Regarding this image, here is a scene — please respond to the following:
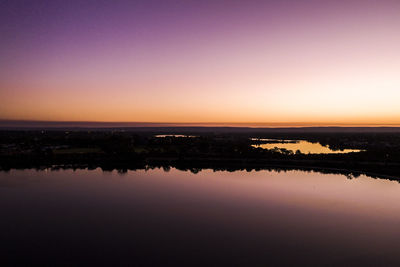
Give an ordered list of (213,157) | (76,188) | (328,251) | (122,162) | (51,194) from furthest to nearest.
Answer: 1. (213,157)
2. (122,162)
3. (76,188)
4. (51,194)
5. (328,251)

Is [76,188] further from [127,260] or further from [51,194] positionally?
[127,260]

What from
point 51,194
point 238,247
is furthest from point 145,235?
point 51,194

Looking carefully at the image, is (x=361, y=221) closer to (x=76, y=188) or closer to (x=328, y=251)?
(x=328, y=251)

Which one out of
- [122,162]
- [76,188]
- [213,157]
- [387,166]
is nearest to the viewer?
[76,188]

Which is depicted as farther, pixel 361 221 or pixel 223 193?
pixel 223 193

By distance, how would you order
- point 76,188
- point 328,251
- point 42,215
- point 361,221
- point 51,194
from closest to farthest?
point 328,251 < point 361,221 < point 42,215 < point 51,194 < point 76,188

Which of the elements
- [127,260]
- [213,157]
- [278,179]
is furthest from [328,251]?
[213,157]
